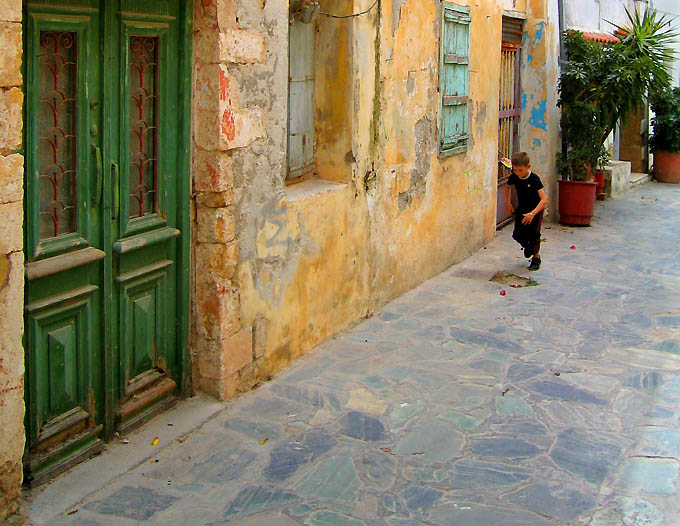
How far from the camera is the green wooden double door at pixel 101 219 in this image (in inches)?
156

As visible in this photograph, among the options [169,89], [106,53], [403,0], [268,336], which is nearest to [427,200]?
[403,0]

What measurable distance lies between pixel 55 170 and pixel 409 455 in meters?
2.26

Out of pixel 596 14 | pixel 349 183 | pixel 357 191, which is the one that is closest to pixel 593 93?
pixel 596 14

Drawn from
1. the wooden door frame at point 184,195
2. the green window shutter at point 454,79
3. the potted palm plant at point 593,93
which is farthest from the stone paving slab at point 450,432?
the potted palm plant at point 593,93

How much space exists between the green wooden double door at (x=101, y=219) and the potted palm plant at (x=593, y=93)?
25.6 ft

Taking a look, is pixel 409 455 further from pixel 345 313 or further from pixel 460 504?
pixel 345 313

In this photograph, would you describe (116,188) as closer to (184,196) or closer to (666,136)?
(184,196)

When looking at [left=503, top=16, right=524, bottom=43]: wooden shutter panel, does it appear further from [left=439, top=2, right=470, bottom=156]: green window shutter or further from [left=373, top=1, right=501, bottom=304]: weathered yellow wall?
[left=439, top=2, right=470, bottom=156]: green window shutter

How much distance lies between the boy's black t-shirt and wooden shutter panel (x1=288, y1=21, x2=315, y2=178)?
2.87 m

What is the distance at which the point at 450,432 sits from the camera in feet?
16.1

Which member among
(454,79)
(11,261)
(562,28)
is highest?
(562,28)

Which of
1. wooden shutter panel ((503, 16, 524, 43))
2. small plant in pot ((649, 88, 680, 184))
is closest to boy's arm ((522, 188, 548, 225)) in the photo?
wooden shutter panel ((503, 16, 524, 43))

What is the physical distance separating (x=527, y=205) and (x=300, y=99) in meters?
3.25

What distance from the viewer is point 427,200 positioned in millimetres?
8289
